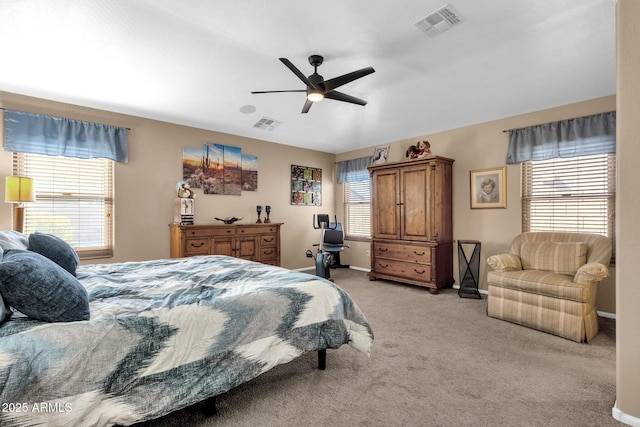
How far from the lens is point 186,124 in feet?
15.5

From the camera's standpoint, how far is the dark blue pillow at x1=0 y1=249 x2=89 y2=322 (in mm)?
1347

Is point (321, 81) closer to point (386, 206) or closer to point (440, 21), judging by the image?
point (440, 21)

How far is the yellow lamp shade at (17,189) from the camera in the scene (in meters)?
2.99

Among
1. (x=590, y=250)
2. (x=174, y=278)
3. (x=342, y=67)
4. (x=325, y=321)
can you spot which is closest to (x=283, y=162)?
(x=342, y=67)

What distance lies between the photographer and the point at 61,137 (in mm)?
3723

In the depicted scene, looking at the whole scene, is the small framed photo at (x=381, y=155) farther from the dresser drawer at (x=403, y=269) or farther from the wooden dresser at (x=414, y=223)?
the dresser drawer at (x=403, y=269)

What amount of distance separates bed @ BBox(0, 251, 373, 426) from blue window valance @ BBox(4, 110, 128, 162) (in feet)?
7.32

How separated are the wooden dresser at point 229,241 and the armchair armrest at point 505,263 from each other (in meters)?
3.16

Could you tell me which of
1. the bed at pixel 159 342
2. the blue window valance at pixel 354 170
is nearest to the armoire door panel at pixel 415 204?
the blue window valance at pixel 354 170

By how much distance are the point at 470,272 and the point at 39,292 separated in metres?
4.54

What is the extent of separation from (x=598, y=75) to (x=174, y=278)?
177 inches

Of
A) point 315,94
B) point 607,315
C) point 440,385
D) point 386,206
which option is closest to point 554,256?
point 607,315

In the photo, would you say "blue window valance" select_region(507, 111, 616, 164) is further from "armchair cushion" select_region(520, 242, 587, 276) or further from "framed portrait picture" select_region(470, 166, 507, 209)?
"armchair cushion" select_region(520, 242, 587, 276)

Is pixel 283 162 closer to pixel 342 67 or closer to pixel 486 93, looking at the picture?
pixel 342 67
